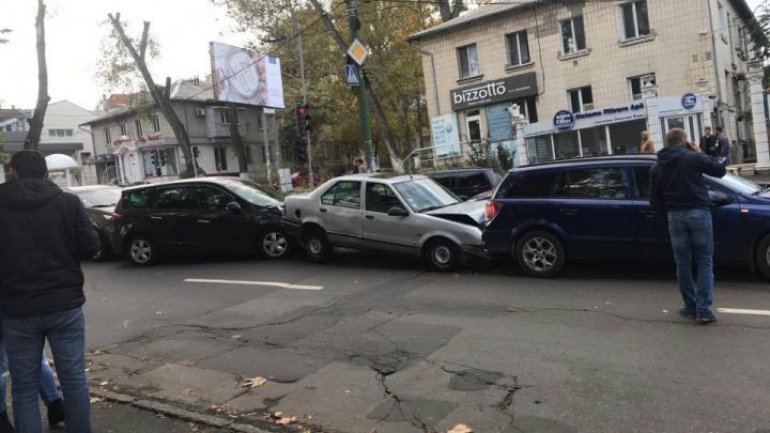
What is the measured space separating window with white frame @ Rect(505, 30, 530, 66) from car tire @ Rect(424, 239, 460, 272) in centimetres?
1997

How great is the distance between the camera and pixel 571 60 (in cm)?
2658

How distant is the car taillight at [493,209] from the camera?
29.6ft

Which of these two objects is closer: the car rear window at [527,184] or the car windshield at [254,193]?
the car rear window at [527,184]

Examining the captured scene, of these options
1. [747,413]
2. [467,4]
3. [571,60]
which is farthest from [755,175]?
[467,4]

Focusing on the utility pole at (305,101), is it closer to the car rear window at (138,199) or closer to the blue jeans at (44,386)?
the car rear window at (138,199)

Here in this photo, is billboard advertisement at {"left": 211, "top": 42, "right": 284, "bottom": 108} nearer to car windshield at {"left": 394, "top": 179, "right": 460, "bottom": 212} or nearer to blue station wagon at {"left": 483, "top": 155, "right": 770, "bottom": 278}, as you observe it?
car windshield at {"left": 394, "top": 179, "right": 460, "bottom": 212}

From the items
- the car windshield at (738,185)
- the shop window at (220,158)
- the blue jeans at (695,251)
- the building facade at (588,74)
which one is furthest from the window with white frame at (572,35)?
the shop window at (220,158)

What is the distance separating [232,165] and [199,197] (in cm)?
4252

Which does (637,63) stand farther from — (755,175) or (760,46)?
(760,46)

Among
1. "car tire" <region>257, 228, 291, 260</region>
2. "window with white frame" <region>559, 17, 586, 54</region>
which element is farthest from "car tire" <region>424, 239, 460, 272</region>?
"window with white frame" <region>559, 17, 586, 54</region>

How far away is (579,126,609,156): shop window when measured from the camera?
23984 millimetres

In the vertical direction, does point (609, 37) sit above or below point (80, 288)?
above

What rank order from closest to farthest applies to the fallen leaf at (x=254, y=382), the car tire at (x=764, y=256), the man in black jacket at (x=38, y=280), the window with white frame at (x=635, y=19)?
the man in black jacket at (x=38, y=280)
the fallen leaf at (x=254, y=382)
the car tire at (x=764, y=256)
the window with white frame at (x=635, y=19)

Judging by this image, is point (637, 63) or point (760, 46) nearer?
point (637, 63)
